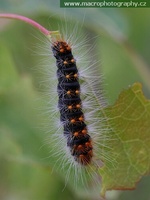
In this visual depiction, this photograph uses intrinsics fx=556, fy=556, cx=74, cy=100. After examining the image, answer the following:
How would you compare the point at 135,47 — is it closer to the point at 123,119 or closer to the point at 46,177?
the point at 123,119

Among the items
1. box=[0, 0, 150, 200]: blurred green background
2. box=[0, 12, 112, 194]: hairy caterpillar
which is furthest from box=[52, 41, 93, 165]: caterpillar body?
box=[0, 0, 150, 200]: blurred green background

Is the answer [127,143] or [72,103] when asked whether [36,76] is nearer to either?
[72,103]

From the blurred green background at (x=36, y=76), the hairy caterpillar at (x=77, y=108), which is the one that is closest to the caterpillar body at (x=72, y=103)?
the hairy caterpillar at (x=77, y=108)

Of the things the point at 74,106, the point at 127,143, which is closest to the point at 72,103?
the point at 74,106

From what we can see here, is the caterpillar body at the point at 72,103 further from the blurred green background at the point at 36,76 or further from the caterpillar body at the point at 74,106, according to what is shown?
the blurred green background at the point at 36,76

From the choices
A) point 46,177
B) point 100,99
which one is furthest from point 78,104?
point 46,177

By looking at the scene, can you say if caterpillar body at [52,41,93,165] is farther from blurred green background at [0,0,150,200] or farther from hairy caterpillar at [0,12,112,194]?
blurred green background at [0,0,150,200]
